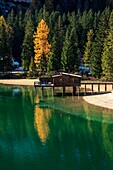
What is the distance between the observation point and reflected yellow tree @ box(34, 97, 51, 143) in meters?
39.6

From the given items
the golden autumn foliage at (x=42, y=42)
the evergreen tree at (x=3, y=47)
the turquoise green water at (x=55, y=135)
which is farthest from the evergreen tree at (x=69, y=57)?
the turquoise green water at (x=55, y=135)

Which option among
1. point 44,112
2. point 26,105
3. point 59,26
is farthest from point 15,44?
point 44,112

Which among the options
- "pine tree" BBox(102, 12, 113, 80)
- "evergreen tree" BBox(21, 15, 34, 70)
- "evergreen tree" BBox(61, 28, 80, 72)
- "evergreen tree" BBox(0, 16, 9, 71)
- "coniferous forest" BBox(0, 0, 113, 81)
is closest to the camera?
"pine tree" BBox(102, 12, 113, 80)

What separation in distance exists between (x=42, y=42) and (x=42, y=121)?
57.9 meters

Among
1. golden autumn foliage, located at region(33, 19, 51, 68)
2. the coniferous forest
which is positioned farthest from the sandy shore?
golden autumn foliage, located at region(33, 19, 51, 68)

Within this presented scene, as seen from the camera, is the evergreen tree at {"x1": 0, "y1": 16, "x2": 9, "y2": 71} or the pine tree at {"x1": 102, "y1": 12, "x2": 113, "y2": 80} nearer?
the pine tree at {"x1": 102, "y1": 12, "x2": 113, "y2": 80}

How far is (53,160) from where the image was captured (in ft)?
99.0

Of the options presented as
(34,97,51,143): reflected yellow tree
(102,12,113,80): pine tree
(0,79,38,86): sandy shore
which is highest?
(102,12,113,80): pine tree

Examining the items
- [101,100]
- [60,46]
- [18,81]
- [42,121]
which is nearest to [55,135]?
[42,121]

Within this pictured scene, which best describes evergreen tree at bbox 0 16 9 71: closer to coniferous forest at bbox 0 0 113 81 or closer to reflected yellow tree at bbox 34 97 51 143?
coniferous forest at bbox 0 0 113 81

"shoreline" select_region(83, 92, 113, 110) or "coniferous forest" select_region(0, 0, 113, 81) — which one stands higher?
"coniferous forest" select_region(0, 0, 113, 81)

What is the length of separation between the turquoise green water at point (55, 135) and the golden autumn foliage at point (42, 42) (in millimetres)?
39335

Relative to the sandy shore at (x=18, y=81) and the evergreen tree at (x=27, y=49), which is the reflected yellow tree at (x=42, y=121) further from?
the evergreen tree at (x=27, y=49)

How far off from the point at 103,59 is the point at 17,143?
50218 mm
